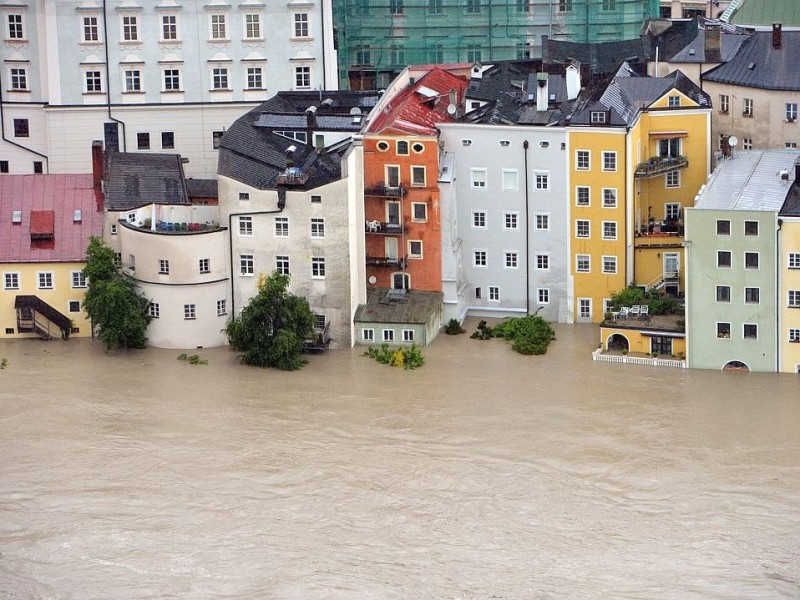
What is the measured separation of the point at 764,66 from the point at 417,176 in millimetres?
15777

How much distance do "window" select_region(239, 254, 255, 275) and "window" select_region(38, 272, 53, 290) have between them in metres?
7.28

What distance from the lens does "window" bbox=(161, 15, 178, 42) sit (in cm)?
9244

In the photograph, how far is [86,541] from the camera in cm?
6347

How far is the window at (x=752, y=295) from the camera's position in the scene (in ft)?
256

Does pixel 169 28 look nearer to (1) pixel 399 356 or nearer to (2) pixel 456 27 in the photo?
(2) pixel 456 27

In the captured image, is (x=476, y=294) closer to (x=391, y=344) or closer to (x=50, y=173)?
(x=391, y=344)

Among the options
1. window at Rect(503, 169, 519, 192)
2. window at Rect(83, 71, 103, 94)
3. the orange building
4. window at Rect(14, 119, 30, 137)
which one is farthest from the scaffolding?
window at Rect(503, 169, 519, 192)

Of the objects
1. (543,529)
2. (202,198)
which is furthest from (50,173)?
(543,529)

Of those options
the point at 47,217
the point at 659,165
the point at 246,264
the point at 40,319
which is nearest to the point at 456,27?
the point at 659,165

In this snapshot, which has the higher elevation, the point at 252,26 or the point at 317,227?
the point at 252,26

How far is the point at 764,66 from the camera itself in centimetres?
8850

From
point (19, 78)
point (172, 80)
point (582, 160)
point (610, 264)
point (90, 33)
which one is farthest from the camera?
point (172, 80)

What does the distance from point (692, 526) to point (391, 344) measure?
19881 millimetres

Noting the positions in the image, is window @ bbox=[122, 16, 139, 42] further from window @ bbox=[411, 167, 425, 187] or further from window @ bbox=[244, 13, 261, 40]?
window @ bbox=[411, 167, 425, 187]
